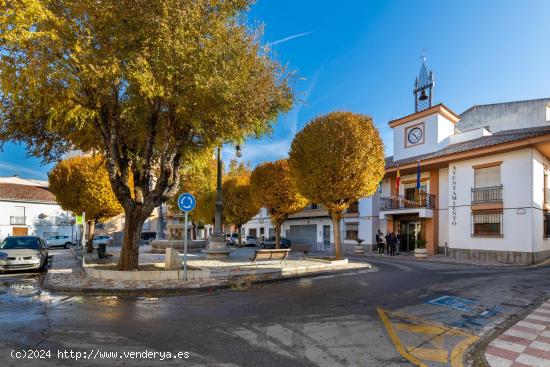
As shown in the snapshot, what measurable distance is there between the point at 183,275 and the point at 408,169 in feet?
66.7

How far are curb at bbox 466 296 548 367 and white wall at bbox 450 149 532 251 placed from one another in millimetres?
13385

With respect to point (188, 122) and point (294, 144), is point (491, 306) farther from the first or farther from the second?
point (294, 144)

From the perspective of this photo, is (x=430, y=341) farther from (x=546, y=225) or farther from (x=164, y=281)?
(x=546, y=225)

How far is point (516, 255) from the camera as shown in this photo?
733 inches

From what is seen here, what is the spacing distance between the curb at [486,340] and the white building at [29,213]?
39.8 metres

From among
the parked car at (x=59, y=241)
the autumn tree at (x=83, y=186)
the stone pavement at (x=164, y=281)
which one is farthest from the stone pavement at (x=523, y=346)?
the parked car at (x=59, y=241)

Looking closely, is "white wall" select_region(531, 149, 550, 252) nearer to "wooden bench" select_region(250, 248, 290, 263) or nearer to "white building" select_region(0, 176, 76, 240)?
"wooden bench" select_region(250, 248, 290, 263)

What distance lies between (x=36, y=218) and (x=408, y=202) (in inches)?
1616

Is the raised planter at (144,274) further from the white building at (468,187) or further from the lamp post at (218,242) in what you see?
the white building at (468,187)

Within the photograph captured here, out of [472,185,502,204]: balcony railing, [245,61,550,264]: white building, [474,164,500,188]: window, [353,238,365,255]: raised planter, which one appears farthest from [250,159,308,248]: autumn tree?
[474,164,500,188]: window

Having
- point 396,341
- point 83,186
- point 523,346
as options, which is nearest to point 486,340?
point 523,346

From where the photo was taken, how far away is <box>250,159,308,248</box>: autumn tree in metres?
20.9

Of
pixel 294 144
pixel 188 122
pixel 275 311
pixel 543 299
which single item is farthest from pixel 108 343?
pixel 294 144

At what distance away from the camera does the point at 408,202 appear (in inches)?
989
